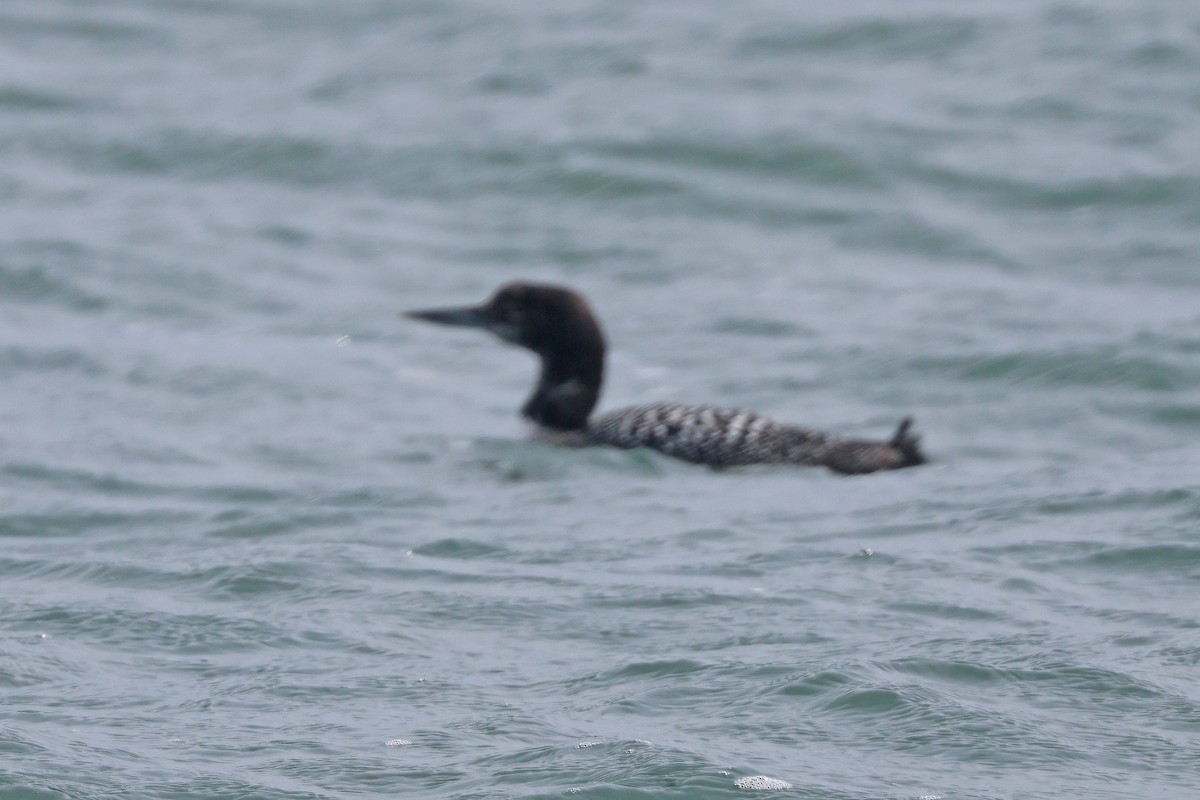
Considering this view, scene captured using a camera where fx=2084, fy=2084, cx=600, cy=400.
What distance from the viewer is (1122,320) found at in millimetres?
9523

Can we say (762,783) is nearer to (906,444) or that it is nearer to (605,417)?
(906,444)

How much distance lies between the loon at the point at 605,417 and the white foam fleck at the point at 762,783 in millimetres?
3260

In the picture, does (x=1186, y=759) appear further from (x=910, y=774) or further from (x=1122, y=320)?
(x=1122, y=320)

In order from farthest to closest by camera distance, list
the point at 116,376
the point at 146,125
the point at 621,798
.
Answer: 1. the point at 146,125
2. the point at 116,376
3. the point at 621,798

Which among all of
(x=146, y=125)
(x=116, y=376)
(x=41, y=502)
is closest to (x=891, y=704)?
(x=41, y=502)

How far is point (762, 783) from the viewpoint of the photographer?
156 inches

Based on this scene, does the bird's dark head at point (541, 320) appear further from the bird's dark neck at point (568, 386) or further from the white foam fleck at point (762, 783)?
the white foam fleck at point (762, 783)

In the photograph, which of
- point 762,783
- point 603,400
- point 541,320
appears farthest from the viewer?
point 603,400

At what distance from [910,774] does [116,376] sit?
221 inches

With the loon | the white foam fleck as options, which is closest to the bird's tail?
the loon

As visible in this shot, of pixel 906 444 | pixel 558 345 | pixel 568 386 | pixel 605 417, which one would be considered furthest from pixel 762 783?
pixel 558 345

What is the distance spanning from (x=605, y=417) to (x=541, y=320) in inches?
22.9

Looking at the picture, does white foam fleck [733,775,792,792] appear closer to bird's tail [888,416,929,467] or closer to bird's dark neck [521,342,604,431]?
bird's tail [888,416,929,467]

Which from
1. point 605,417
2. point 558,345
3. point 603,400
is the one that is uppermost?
point 558,345
